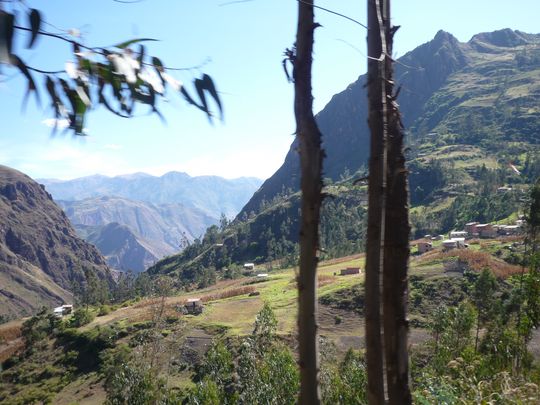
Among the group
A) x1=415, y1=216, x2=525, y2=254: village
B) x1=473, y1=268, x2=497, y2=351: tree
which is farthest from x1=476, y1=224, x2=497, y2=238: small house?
x1=473, y1=268, x2=497, y2=351: tree

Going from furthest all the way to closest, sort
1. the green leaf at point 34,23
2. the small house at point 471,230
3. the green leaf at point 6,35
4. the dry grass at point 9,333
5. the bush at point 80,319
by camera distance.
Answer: the small house at point 471,230 < the dry grass at point 9,333 < the bush at point 80,319 < the green leaf at point 34,23 < the green leaf at point 6,35

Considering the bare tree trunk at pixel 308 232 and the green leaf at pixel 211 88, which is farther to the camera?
the bare tree trunk at pixel 308 232

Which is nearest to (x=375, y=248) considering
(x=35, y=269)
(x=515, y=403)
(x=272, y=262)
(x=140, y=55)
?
(x=140, y=55)

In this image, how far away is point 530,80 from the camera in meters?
Result: 148

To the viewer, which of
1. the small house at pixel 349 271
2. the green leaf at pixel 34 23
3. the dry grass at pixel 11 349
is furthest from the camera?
the small house at pixel 349 271

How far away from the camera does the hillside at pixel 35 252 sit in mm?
134875

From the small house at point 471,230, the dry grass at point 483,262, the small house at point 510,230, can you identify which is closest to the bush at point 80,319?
the dry grass at point 483,262

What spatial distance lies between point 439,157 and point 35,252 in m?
127

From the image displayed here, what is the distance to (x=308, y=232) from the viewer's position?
7.58ft

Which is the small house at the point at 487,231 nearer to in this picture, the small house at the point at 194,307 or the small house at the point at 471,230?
the small house at the point at 471,230

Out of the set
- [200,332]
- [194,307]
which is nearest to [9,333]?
[194,307]

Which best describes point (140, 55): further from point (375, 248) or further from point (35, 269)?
point (35, 269)

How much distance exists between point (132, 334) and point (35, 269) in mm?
131306

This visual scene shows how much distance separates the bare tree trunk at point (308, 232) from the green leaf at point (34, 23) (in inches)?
45.4
